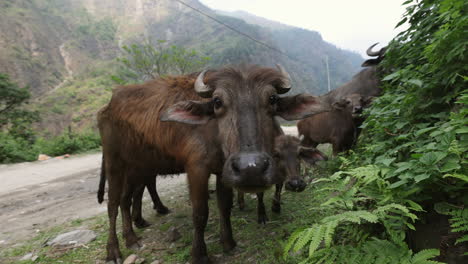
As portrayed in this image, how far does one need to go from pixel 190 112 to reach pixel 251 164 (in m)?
1.09

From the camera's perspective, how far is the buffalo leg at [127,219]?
3.77 metres

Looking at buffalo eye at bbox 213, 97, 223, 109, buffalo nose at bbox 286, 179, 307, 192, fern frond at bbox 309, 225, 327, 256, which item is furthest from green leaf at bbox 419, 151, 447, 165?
buffalo nose at bbox 286, 179, 307, 192

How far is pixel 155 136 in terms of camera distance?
3469 mm

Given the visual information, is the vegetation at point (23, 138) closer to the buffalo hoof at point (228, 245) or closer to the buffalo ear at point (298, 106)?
the buffalo hoof at point (228, 245)

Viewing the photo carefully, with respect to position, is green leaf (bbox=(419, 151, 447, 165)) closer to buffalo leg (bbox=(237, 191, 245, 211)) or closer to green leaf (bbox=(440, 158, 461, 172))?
green leaf (bbox=(440, 158, 461, 172))

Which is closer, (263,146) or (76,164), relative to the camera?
(263,146)

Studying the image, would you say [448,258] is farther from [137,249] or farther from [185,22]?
[185,22]

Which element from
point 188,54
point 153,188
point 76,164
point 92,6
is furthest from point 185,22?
point 153,188

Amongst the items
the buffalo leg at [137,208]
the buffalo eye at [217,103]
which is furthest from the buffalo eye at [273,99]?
the buffalo leg at [137,208]

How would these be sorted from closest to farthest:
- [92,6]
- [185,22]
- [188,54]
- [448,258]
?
[448,258], [188,54], [92,6], [185,22]

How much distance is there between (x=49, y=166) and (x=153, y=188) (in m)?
8.69

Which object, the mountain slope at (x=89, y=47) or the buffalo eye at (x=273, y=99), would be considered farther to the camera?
the mountain slope at (x=89, y=47)

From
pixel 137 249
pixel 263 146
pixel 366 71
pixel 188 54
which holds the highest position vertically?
pixel 188 54

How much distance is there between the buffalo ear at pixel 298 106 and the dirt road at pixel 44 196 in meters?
4.31
